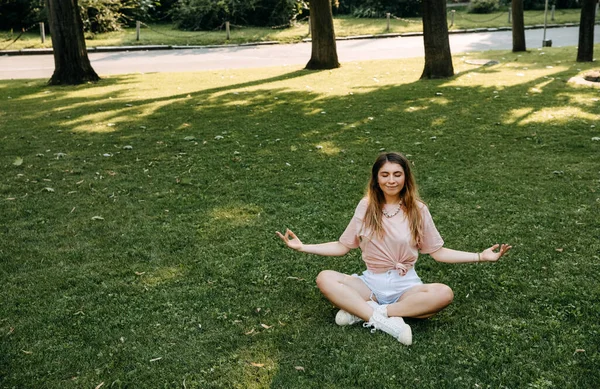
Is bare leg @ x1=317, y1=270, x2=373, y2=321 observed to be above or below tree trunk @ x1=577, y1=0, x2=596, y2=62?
below

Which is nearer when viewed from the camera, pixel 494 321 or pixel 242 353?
pixel 242 353

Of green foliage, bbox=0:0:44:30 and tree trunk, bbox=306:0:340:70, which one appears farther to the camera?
green foliage, bbox=0:0:44:30

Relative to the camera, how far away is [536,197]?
5.87m

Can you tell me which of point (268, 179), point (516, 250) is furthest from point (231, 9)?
point (516, 250)

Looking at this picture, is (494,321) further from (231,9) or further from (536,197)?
(231,9)

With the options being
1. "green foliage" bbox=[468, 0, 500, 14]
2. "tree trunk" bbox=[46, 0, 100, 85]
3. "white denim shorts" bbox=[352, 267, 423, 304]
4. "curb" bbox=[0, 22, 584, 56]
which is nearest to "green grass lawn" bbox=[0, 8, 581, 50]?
"curb" bbox=[0, 22, 584, 56]

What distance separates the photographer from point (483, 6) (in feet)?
115

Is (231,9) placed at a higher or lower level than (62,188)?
higher

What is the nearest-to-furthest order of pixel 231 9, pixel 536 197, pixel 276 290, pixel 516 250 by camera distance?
pixel 276 290 < pixel 516 250 < pixel 536 197 < pixel 231 9

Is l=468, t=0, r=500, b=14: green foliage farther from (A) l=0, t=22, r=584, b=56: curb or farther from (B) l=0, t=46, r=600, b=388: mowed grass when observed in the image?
(B) l=0, t=46, r=600, b=388: mowed grass

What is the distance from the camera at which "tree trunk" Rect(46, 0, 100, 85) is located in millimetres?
13602

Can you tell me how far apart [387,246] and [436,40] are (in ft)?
33.0

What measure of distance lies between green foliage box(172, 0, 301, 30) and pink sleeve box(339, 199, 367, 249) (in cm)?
2608

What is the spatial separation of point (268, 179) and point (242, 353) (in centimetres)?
345
